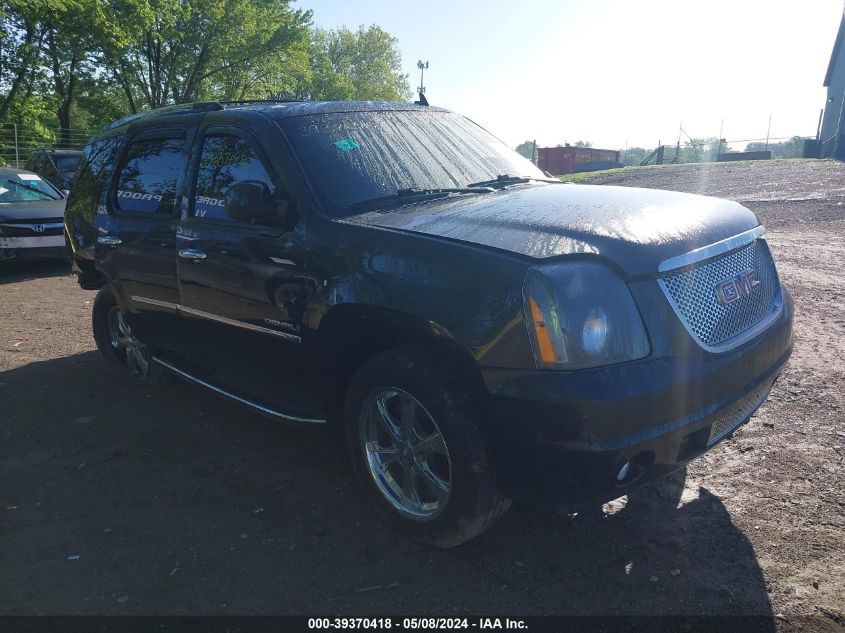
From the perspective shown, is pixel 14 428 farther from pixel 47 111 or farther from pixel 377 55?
pixel 377 55

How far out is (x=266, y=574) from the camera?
9.68 ft

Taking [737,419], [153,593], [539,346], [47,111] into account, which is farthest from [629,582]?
[47,111]

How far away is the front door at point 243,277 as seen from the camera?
343cm

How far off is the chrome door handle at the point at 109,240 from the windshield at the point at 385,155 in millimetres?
1838

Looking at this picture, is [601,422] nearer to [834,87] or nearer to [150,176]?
[150,176]

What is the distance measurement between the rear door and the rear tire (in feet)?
1.27

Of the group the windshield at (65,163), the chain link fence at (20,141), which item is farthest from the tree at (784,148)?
the windshield at (65,163)

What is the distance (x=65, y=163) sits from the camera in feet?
50.6

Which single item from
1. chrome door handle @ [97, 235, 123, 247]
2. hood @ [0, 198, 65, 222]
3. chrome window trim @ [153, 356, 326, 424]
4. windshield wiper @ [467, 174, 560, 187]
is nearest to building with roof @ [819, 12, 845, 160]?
hood @ [0, 198, 65, 222]

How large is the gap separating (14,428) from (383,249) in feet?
10.9

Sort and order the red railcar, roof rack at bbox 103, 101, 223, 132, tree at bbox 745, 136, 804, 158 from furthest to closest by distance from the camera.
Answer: tree at bbox 745, 136, 804, 158, the red railcar, roof rack at bbox 103, 101, 223, 132

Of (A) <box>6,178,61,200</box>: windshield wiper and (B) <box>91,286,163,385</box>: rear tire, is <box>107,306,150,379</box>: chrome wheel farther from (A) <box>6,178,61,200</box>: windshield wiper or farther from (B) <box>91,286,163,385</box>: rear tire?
(A) <box>6,178,61,200</box>: windshield wiper

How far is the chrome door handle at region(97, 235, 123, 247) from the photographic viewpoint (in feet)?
15.8

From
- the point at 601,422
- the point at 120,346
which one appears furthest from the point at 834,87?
the point at 601,422
